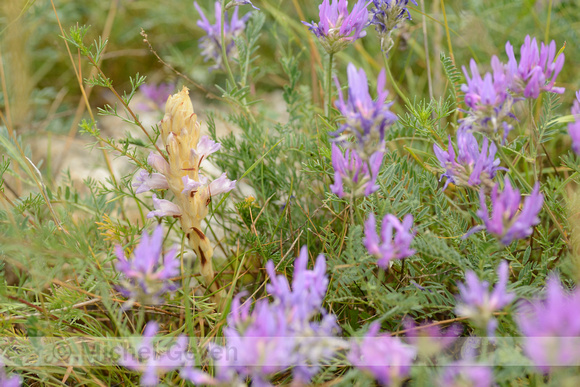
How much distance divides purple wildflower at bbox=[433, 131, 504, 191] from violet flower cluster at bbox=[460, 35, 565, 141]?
0.18 feet

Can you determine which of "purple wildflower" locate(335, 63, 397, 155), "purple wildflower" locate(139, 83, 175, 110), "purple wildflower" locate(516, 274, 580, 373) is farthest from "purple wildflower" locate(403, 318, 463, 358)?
"purple wildflower" locate(139, 83, 175, 110)

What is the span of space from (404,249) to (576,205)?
24.1 inches

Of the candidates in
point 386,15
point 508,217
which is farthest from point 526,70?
point 386,15

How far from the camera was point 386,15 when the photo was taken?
1401mm

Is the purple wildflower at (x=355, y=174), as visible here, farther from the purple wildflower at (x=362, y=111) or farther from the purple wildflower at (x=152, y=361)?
the purple wildflower at (x=152, y=361)

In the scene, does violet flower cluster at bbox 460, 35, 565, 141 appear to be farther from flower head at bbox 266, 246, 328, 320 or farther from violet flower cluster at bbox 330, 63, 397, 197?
flower head at bbox 266, 246, 328, 320

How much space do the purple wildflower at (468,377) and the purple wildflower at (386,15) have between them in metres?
0.95

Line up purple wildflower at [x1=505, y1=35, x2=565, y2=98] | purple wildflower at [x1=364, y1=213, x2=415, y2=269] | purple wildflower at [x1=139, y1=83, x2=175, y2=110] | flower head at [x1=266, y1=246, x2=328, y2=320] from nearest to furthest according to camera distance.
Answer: flower head at [x1=266, y1=246, x2=328, y2=320] → purple wildflower at [x1=364, y1=213, x2=415, y2=269] → purple wildflower at [x1=505, y1=35, x2=565, y2=98] → purple wildflower at [x1=139, y1=83, x2=175, y2=110]

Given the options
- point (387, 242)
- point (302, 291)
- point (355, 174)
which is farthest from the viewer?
point (355, 174)

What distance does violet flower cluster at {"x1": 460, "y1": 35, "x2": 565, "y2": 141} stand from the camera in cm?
103

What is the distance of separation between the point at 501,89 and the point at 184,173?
2.60 ft

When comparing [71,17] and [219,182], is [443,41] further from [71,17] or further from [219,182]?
[71,17]

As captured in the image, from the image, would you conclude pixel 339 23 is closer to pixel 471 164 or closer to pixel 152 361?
pixel 471 164

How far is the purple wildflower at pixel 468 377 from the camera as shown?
77 centimetres
